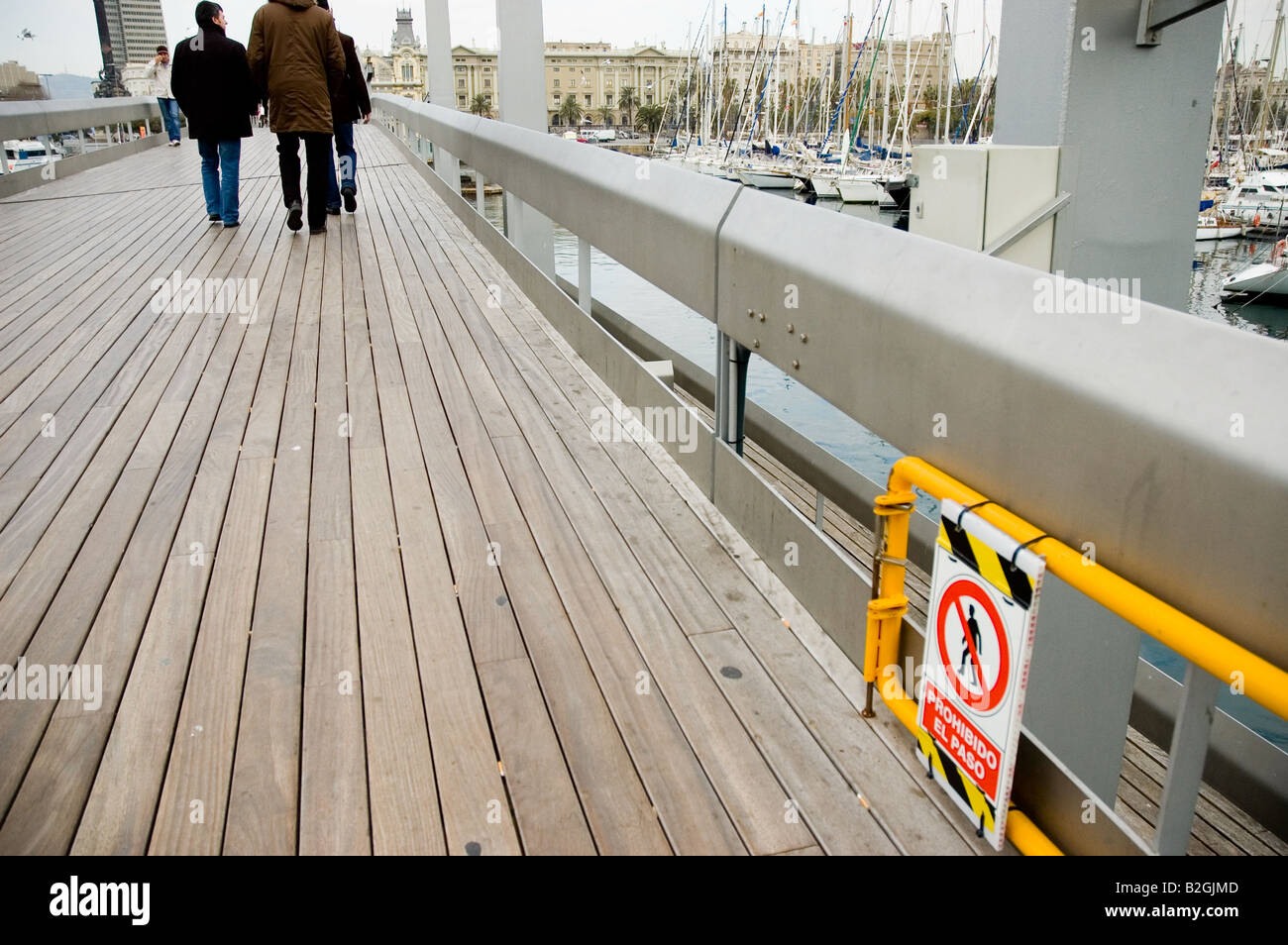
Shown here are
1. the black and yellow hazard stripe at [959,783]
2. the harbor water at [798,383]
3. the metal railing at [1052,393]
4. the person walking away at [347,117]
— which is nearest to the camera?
the metal railing at [1052,393]

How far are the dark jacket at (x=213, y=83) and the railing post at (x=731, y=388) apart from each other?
749 cm

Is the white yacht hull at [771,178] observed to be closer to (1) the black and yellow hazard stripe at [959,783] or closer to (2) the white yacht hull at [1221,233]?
(2) the white yacht hull at [1221,233]

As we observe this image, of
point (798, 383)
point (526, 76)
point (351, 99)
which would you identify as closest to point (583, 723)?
point (798, 383)

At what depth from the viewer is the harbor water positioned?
14047 millimetres

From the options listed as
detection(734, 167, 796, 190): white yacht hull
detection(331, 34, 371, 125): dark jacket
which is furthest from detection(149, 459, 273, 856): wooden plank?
detection(734, 167, 796, 190): white yacht hull

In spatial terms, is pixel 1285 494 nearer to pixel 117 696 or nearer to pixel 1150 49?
pixel 117 696

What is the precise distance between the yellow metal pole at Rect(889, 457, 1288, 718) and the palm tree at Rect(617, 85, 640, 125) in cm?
15104

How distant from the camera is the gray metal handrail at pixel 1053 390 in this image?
1.58 m

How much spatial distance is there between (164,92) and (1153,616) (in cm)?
2303

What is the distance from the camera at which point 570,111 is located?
474 feet

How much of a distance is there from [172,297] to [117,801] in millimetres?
5665

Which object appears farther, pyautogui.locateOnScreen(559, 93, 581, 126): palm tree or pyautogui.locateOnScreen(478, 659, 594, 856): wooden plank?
pyautogui.locateOnScreen(559, 93, 581, 126): palm tree

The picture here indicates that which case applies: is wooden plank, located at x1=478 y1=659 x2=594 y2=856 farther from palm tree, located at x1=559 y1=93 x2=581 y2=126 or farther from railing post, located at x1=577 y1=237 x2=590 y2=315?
palm tree, located at x1=559 y1=93 x2=581 y2=126

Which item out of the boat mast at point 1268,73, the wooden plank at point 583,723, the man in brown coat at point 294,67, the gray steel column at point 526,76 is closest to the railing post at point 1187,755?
the wooden plank at point 583,723
